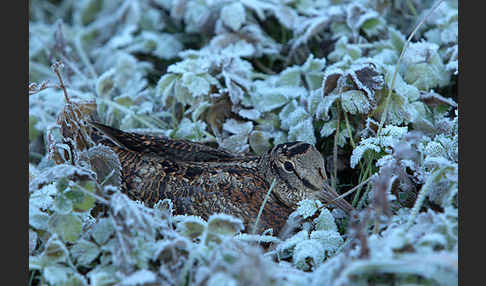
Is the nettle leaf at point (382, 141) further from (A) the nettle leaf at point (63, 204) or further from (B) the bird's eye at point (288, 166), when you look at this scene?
(A) the nettle leaf at point (63, 204)

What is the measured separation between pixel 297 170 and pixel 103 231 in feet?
2.99

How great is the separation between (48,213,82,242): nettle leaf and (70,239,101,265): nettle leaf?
42mm

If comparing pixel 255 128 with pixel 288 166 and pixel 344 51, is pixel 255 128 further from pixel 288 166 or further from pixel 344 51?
pixel 344 51

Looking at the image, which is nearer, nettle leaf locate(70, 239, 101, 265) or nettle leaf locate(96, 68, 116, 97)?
nettle leaf locate(70, 239, 101, 265)

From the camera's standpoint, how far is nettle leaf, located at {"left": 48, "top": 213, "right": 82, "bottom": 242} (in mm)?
1680

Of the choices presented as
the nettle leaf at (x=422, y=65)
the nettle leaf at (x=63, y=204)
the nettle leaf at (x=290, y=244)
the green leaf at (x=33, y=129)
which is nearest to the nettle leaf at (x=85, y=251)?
the nettle leaf at (x=63, y=204)

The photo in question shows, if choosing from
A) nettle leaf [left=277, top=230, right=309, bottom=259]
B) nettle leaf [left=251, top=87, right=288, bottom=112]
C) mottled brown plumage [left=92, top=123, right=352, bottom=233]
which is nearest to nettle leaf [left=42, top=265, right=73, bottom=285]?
mottled brown plumage [left=92, top=123, right=352, bottom=233]

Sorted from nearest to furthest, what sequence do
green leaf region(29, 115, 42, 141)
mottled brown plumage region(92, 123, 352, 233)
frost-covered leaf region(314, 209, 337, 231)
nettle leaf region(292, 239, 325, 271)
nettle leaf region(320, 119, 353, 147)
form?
nettle leaf region(292, 239, 325, 271) < frost-covered leaf region(314, 209, 337, 231) < mottled brown plumage region(92, 123, 352, 233) < nettle leaf region(320, 119, 353, 147) < green leaf region(29, 115, 42, 141)

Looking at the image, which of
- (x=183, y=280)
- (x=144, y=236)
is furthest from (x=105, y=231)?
A: (x=183, y=280)

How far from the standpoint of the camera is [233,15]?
10.00 feet

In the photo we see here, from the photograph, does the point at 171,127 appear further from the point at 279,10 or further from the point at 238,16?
the point at 279,10

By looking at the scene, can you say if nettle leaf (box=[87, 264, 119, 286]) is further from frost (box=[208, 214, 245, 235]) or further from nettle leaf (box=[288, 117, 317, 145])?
nettle leaf (box=[288, 117, 317, 145])

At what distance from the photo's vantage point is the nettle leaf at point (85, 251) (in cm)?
165

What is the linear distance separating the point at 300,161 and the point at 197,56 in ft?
3.46
